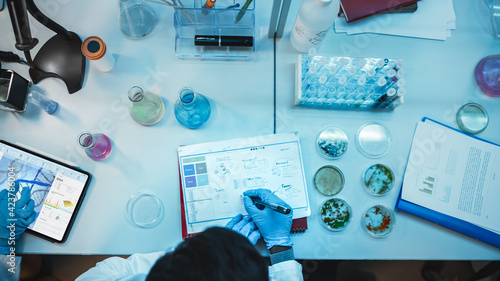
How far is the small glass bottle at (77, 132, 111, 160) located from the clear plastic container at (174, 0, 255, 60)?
0.41 m

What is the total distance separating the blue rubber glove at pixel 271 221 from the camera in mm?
1030

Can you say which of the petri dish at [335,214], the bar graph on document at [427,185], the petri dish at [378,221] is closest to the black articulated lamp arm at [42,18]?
the petri dish at [335,214]

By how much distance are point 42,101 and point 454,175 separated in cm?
149

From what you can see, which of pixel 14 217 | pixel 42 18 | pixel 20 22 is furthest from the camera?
pixel 14 217

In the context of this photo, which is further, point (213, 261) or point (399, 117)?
point (399, 117)

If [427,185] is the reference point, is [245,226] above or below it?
below

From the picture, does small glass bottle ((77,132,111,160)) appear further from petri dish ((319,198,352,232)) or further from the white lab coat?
petri dish ((319,198,352,232))

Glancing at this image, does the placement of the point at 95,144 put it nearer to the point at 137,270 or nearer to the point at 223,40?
the point at 137,270

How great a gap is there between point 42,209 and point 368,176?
1.15 meters

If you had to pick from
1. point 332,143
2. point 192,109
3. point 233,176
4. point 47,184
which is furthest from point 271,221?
point 47,184

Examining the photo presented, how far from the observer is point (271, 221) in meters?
1.04

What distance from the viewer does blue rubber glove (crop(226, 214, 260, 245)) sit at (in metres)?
1.04

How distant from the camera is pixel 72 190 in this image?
1.08m

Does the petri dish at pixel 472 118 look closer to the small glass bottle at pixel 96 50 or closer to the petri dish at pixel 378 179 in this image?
the petri dish at pixel 378 179
